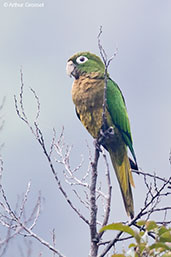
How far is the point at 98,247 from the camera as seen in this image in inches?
135

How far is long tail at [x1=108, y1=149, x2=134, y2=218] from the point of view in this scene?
14.8 feet

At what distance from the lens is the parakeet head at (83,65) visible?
5391 millimetres

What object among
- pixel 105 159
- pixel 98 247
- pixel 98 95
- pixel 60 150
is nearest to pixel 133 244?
pixel 98 247

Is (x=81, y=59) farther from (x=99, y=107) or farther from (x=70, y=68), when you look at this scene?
(x=99, y=107)

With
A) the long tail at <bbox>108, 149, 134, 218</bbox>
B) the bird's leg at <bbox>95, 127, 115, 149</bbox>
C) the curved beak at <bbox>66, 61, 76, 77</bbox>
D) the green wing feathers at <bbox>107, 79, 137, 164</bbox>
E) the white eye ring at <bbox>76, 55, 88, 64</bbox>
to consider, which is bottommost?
the long tail at <bbox>108, 149, 134, 218</bbox>

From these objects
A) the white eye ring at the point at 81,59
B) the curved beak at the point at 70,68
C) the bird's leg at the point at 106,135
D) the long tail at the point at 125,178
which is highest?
the white eye ring at the point at 81,59

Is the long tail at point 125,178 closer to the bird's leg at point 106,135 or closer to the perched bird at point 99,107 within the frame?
the perched bird at point 99,107

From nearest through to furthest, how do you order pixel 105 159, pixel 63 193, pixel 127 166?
pixel 63 193 < pixel 105 159 < pixel 127 166

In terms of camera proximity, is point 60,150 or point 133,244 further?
point 60,150

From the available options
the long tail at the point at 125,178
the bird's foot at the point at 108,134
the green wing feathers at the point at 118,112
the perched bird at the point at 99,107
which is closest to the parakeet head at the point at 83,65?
the perched bird at the point at 99,107

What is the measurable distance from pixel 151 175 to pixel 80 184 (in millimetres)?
807

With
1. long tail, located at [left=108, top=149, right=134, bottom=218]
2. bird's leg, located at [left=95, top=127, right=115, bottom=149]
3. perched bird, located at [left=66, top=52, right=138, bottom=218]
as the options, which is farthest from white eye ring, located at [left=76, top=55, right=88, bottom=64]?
long tail, located at [left=108, top=149, right=134, bottom=218]

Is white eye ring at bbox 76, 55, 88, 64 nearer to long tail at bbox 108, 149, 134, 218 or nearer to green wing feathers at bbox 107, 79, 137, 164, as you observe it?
green wing feathers at bbox 107, 79, 137, 164

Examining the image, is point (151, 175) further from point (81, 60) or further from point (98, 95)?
point (81, 60)
